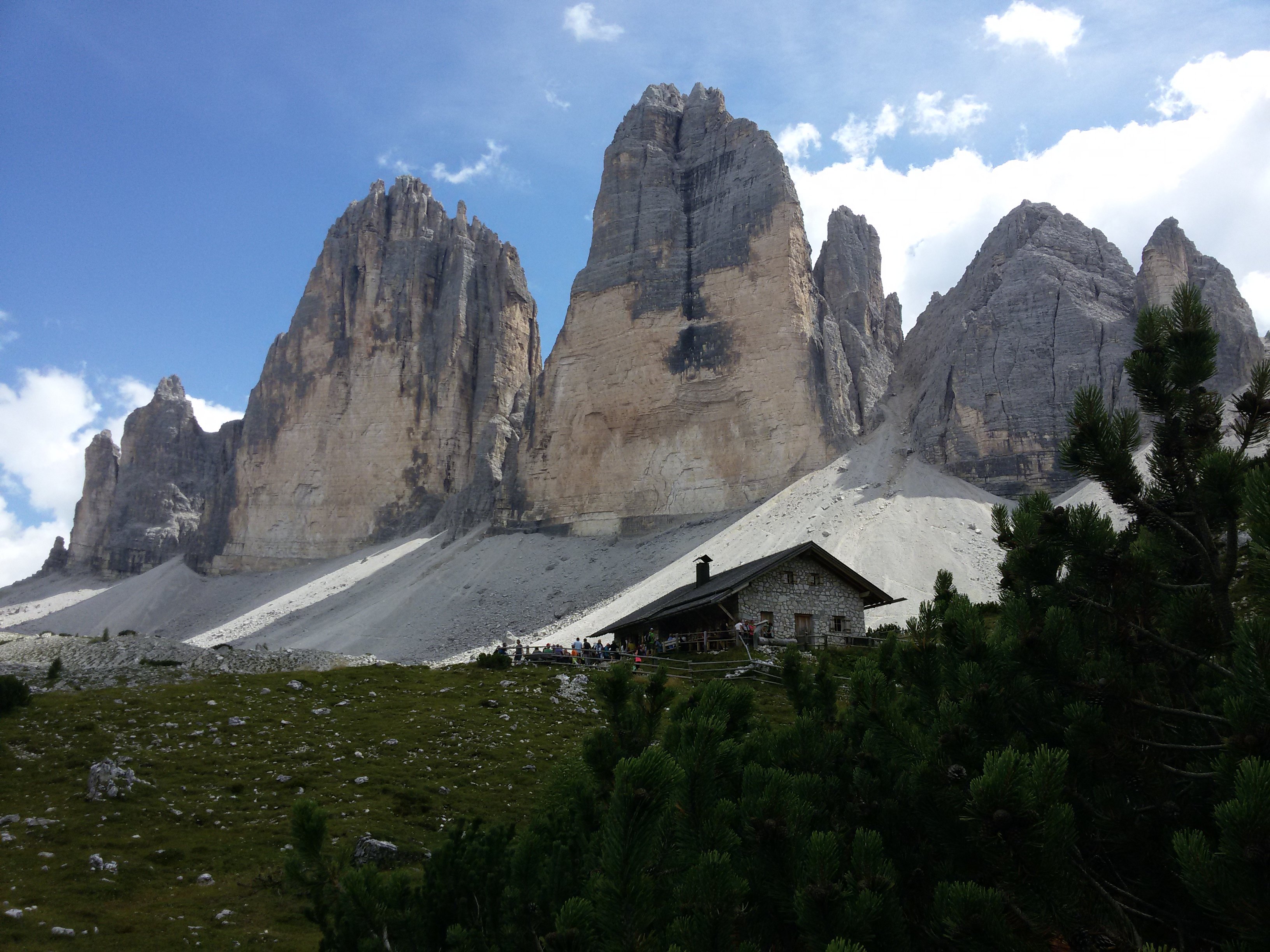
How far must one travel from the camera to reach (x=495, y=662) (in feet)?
87.7

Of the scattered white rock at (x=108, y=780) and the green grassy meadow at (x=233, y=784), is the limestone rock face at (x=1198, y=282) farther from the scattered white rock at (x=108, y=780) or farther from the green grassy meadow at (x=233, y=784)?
the scattered white rock at (x=108, y=780)

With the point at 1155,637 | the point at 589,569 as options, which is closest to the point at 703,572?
the point at 1155,637

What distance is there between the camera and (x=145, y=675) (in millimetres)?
23156

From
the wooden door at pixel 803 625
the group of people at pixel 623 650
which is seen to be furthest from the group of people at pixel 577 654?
the wooden door at pixel 803 625

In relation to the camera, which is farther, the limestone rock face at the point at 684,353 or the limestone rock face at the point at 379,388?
the limestone rock face at the point at 379,388

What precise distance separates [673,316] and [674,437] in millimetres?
11583

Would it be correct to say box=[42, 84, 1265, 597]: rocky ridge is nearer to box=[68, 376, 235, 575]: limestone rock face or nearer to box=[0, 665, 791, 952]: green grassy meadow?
box=[68, 376, 235, 575]: limestone rock face

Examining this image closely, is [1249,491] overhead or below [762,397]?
below

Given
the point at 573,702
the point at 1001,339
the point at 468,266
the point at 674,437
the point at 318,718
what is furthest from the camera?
the point at 468,266

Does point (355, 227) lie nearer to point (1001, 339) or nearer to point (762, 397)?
point (762, 397)

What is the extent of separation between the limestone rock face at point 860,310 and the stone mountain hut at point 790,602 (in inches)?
1774

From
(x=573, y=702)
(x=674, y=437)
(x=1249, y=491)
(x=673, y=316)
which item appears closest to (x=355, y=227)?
(x=673, y=316)

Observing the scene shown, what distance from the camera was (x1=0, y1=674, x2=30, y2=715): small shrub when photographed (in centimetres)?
1712

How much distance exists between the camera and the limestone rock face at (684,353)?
6931 cm
